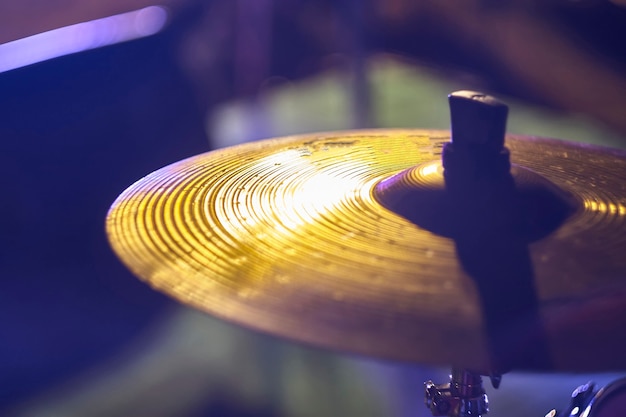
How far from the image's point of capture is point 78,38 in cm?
125

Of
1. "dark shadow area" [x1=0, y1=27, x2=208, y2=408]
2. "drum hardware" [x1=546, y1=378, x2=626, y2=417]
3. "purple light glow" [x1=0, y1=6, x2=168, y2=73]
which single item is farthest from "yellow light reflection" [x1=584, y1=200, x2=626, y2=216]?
"purple light glow" [x1=0, y1=6, x2=168, y2=73]

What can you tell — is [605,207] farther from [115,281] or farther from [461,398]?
[115,281]

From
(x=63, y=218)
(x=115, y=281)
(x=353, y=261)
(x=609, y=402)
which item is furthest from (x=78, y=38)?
(x=609, y=402)

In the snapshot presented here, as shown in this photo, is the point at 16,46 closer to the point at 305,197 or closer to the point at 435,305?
the point at 305,197

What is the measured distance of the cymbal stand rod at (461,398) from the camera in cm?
72

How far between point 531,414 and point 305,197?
897 mm

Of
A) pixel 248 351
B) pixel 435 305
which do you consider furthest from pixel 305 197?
pixel 248 351

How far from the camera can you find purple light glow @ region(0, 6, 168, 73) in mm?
1132

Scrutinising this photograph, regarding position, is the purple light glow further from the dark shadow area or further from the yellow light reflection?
the yellow light reflection

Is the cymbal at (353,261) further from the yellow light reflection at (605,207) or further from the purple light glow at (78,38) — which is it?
the purple light glow at (78,38)

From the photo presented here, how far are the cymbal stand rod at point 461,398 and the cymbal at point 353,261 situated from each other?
21 cm

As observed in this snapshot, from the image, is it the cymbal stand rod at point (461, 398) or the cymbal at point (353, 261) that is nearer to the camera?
the cymbal at point (353, 261)

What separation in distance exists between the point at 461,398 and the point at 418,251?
24 cm

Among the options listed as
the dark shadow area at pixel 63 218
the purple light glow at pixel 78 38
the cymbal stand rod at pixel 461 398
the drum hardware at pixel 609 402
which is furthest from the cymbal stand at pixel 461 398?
the purple light glow at pixel 78 38
